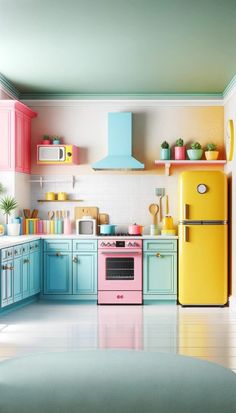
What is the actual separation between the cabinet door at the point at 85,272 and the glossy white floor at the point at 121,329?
23 cm

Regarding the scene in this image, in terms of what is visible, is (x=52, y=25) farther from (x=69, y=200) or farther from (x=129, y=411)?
(x=129, y=411)

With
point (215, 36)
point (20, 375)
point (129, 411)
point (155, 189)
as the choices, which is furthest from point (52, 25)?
point (129, 411)

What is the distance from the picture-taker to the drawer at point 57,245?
689cm

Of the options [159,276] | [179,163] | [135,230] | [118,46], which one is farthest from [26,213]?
[118,46]

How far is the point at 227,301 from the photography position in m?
6.76

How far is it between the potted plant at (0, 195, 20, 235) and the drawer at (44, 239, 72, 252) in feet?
1.42

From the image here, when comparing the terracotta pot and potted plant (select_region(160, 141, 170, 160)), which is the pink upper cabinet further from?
the terracotta pot

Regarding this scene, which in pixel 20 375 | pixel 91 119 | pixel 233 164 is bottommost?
pixel 20 375

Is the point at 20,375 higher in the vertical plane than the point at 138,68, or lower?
lower

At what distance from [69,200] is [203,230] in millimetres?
2007

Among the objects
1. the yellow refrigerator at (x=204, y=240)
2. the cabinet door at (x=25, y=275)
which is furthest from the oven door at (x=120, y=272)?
the cabinet door at (x=25, y=275)

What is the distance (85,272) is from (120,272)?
47 cm

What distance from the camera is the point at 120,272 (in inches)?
269

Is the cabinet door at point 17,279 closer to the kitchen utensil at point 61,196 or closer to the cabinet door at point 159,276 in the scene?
the kitchen utensil at point 61,196
